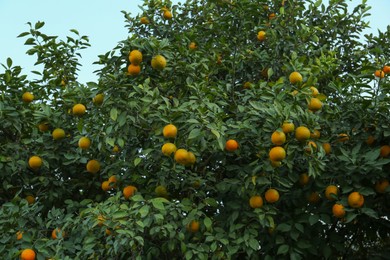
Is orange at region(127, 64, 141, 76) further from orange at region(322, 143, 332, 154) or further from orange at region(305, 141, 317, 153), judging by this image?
orange at region(322, 143, 332, 154)

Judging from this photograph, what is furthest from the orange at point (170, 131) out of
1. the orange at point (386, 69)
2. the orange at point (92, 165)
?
the orange at point (386, 69)

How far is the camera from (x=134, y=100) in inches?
162

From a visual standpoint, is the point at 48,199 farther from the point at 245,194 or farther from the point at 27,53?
the point at 245,194

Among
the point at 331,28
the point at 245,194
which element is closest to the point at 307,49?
the point at 331,28

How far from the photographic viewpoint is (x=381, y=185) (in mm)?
4273

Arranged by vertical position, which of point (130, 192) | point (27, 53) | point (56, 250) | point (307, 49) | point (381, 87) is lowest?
point (56, 250)

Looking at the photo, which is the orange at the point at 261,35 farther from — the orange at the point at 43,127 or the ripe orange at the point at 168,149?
the orange at the point at 43,127

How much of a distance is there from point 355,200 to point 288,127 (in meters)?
0.78

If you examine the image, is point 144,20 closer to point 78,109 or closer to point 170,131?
point 78,109

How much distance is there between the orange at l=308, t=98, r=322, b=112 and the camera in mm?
4016

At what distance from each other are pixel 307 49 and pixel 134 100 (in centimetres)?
206

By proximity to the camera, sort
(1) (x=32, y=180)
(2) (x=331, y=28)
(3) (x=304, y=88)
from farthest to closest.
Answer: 1. (2) (x=331, y=28)
2. (1) (x=32, y=180)
3. (3) (x=304, y=88)

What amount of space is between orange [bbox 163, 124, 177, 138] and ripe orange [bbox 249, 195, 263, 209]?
0.73 meters

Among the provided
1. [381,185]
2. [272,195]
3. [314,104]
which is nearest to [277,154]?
[272,195]
